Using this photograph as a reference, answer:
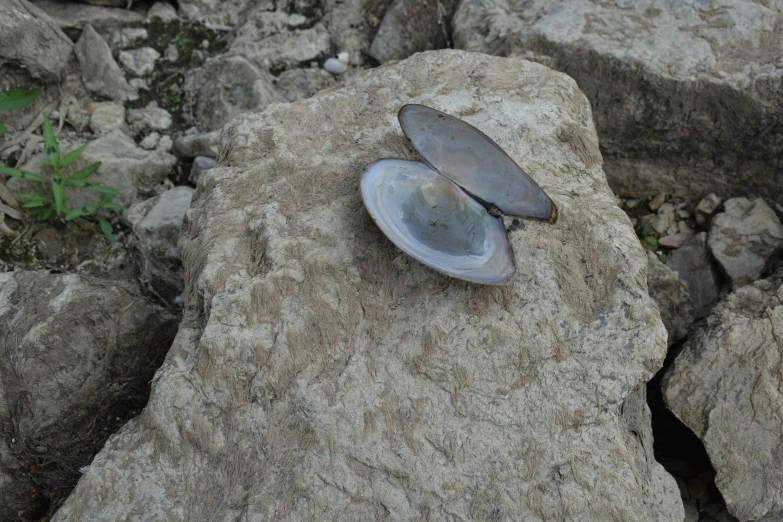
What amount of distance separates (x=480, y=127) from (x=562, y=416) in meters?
1.31

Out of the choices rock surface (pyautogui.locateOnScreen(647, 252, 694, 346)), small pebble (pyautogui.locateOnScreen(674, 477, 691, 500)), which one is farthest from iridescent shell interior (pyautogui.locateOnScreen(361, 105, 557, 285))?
small pebble (pyautogui.locateOnScreen(674, 477, 691, 500))

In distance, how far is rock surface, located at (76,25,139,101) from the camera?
14.2ft

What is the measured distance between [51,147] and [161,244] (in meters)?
0.86

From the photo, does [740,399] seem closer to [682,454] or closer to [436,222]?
[682,454]

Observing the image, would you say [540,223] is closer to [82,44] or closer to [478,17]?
[478,17]

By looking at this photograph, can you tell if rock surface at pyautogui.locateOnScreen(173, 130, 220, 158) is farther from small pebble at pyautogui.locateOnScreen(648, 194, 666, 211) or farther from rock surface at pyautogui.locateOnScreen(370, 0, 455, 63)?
small pebble at pyautogui.locateOnScreen(648, 194, 666, 211)

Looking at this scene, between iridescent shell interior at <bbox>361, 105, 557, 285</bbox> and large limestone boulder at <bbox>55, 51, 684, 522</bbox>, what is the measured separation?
0.12 m

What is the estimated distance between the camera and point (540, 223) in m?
2.64

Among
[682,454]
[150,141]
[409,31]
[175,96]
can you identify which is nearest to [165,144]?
[150,141]

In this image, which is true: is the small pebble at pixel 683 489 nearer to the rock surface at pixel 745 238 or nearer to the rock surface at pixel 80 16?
the rock surface at pixel 745 238

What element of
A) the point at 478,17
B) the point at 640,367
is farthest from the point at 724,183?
the point at 640,367

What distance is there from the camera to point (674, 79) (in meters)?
3.73

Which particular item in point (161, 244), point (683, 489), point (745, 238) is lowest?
point (683, 489)

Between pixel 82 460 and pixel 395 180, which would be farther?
pixel 82 460
